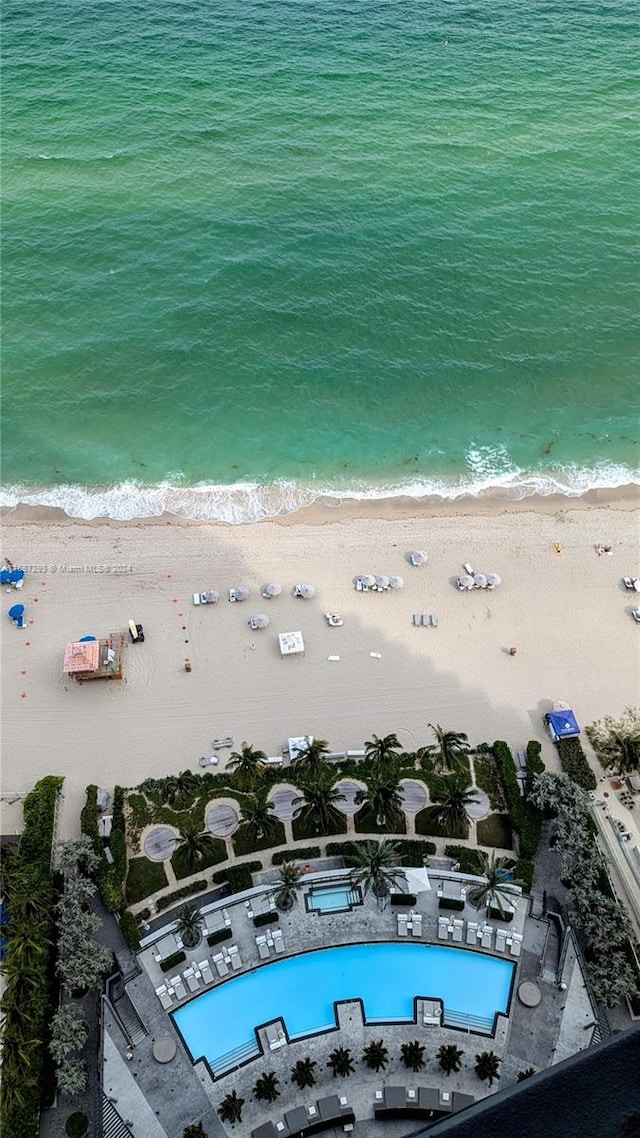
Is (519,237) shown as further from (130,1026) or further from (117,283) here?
(130,1026)

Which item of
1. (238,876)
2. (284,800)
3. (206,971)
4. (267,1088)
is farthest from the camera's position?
(284,800)

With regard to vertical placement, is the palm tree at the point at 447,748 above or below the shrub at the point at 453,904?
above

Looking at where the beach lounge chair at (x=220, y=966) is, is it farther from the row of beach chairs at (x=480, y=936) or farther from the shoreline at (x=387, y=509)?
the shoreline at (x=387, y=509)

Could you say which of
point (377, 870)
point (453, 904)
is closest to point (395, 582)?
point (377, 870)

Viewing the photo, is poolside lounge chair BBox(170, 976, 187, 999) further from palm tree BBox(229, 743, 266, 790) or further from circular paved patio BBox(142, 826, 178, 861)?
palm tree BBox(229, 743, 266, 790)

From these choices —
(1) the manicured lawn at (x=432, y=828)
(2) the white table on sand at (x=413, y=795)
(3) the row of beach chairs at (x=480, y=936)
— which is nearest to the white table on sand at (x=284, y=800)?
(2) the white table on sand at (x=413, y=795)

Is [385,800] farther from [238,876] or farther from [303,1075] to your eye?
[303,1075]

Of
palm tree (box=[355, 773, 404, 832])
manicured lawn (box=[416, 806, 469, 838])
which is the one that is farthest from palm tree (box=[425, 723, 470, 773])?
palm tree (box=[355, 773, 404, 832])
